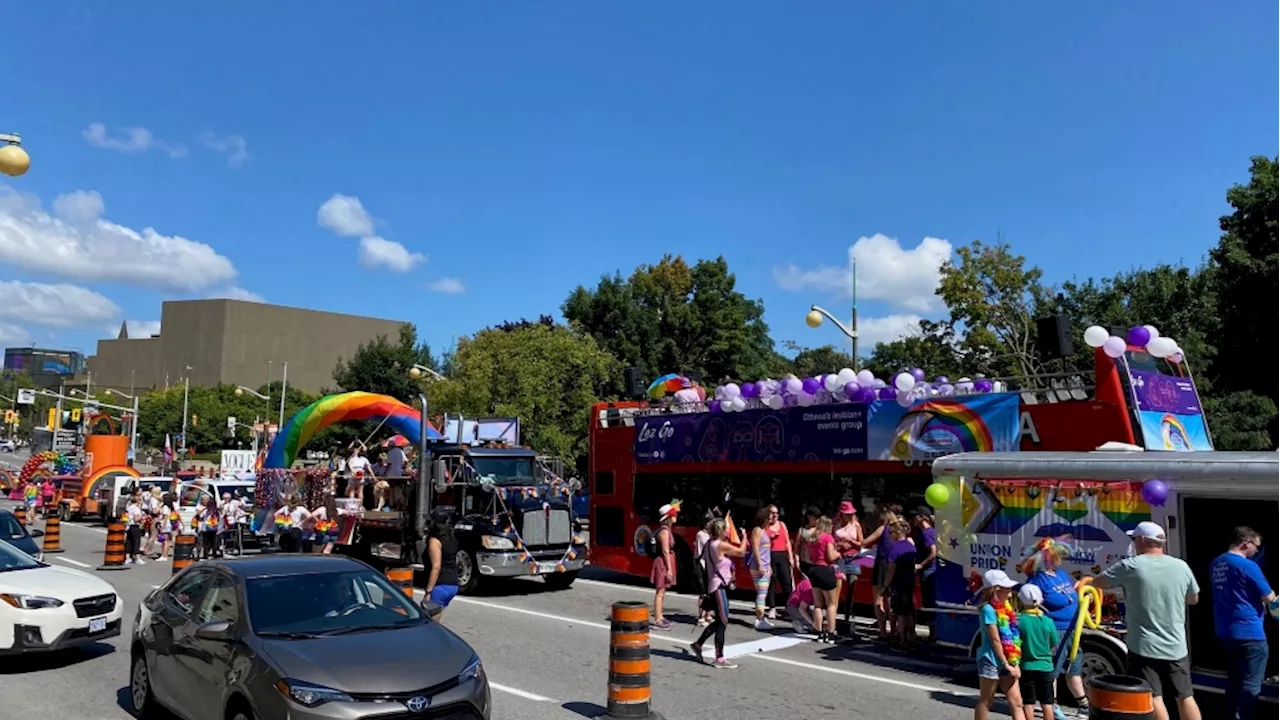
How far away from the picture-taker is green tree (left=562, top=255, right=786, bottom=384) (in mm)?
52688

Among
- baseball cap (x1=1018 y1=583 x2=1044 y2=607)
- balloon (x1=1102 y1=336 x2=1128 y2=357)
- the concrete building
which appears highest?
the concrete building

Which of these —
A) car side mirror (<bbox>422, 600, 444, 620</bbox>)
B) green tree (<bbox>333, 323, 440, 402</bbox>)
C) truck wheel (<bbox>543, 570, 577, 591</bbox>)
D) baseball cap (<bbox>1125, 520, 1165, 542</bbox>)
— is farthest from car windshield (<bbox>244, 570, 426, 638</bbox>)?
green tree (<bbox>333, 323, 440, 402</bbox>)

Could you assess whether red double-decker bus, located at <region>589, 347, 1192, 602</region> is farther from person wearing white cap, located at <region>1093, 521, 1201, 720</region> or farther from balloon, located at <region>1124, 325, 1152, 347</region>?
person wearing white cap, located at <region>1093, 521, 1201, 720</region>

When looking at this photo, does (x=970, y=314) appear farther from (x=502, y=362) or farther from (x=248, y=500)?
(x=248, y=500)

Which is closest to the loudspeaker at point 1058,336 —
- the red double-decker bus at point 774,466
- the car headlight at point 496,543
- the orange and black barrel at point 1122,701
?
the red double-decker bus at point 774,466

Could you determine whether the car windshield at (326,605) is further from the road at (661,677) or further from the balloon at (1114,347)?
the balloon at (1114,347)

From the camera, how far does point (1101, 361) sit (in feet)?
38.0

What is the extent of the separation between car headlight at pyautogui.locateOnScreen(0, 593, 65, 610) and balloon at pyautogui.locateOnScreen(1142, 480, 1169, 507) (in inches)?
433

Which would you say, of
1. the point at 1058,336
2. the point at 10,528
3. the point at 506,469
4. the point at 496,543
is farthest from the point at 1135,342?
the point at 10,528

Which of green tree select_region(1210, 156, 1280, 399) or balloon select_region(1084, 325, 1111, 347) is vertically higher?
green tree select_region(1210, 156, 1280, 399)

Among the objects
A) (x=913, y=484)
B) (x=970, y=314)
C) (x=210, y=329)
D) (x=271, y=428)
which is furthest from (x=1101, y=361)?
(x=210, y=329)

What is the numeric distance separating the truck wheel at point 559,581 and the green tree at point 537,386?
2147cm

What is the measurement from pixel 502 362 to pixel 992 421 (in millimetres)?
29583

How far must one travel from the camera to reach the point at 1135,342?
38.8ft
